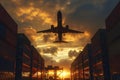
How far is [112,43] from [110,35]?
9.17 ft

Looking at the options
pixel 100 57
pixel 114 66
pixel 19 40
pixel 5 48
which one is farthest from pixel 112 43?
pixel 19 40

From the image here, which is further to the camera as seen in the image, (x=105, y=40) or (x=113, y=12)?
(x=105, y=40)

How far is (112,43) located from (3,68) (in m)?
30.4

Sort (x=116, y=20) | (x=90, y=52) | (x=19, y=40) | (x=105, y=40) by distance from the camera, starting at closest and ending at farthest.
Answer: (x=116, y=20)
(x=105, y=40)
(x=19, y=40)
(x=90, y=52)

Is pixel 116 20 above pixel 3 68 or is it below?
above

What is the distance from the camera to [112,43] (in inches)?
2174

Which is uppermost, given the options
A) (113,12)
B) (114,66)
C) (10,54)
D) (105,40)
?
(113,12)

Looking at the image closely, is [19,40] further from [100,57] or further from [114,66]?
[114,66]

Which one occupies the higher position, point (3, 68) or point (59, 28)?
point (59, 28)

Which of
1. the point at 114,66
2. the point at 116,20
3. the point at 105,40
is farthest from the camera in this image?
the point at 105,40

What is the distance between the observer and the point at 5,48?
53.1 m

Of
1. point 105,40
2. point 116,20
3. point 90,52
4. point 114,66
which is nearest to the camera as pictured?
point 116,20

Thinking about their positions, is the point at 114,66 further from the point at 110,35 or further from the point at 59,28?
the point at 59,28

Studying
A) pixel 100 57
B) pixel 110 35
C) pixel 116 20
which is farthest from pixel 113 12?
pixel 100 57
